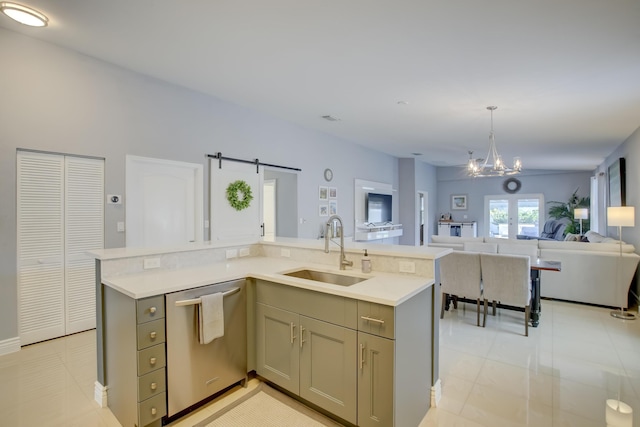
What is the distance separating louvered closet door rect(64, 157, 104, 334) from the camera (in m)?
3.38

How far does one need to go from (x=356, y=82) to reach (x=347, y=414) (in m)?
3.39

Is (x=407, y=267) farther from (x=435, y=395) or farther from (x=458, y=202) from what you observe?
(x=458, y=202)

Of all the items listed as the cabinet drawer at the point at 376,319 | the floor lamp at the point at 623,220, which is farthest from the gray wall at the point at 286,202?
the floor lamp at the point at 623,220

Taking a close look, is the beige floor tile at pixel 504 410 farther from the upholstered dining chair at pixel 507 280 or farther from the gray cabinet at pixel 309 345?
the upholstered dining chair at pixel 507 280

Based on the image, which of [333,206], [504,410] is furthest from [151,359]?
[333,206]

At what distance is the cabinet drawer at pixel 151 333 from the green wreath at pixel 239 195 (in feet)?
9.72

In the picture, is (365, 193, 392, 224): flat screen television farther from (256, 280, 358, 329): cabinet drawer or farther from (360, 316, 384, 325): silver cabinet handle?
(360, 316, 384, 325): silver cabinet handle

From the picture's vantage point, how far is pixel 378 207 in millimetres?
8133

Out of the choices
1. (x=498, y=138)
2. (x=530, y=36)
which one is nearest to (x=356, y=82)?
(x=530, y=36)

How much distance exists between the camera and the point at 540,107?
166 inches

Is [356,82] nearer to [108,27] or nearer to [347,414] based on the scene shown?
[108,27]

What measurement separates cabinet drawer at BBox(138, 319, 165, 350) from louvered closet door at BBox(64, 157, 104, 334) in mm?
2132

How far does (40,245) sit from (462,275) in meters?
4.64

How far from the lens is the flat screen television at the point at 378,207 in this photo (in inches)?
307
